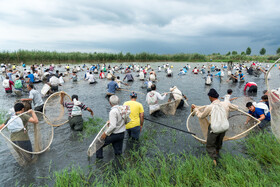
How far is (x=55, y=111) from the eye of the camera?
7336 millimetres

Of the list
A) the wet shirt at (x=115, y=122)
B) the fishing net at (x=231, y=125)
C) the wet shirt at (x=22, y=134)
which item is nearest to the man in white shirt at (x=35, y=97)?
the wet shirt at (x=22, y=134)

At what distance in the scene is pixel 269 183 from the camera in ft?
10.3

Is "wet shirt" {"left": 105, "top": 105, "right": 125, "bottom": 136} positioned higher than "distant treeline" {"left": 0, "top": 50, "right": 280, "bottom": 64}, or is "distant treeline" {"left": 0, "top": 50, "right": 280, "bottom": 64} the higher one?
"distant treeline" {"left": 0, "top": 50, "right": 280, "bottom": 64}

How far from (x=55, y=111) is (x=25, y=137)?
299 centimetres

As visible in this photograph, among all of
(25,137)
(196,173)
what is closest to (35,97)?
(25,137)

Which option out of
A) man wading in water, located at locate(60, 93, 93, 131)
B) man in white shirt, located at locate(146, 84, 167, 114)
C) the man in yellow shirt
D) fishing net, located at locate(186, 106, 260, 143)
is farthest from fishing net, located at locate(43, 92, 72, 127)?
fishing net, located at locate(186, 106, 260, 143)

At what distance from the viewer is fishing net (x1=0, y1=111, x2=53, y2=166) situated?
4070 millimetres

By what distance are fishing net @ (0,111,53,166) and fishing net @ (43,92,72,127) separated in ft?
5.97

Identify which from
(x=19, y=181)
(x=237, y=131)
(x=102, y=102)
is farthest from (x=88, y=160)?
(x=102, y=102)

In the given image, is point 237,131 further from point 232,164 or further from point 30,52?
point 30,52

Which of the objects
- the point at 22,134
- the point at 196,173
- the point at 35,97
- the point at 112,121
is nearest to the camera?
the point at 196,173

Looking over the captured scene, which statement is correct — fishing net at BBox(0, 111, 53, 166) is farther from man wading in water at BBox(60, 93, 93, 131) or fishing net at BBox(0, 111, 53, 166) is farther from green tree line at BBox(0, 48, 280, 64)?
green tree line at BBox(0, 48, 280, 64)

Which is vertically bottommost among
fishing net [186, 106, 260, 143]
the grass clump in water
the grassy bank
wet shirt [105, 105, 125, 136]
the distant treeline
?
the grass clump in water

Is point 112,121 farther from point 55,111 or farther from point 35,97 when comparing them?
point 35,97
